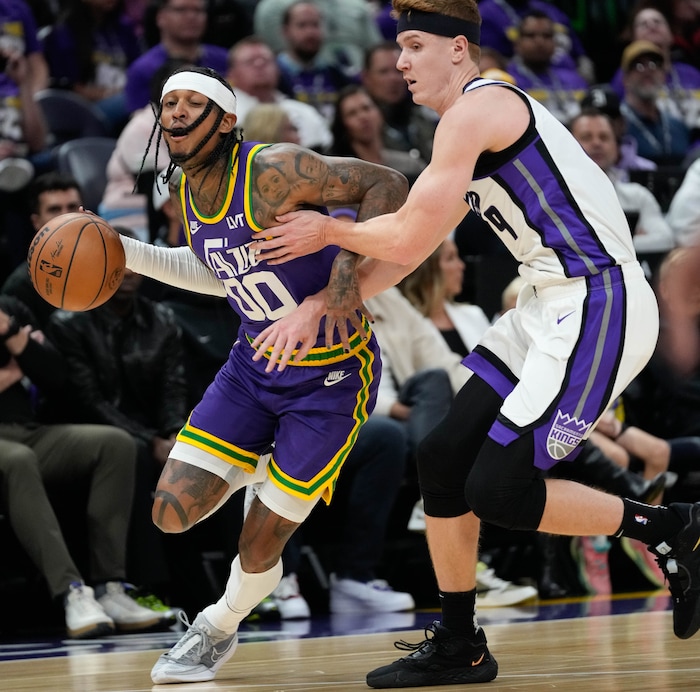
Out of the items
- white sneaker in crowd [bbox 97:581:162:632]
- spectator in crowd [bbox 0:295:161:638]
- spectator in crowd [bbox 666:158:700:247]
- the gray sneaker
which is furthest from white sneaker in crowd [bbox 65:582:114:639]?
spectator in crowd [bbox 666:158:700:247]

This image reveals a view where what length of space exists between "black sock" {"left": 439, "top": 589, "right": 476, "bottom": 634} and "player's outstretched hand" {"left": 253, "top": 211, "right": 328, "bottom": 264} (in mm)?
1199

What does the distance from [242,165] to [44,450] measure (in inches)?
94.7

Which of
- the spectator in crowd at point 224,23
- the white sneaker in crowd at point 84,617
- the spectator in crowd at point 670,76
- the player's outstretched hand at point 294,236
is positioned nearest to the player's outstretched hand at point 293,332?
the player's outstretched hand at point 294,236

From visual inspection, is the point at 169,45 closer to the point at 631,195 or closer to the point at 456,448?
the point at 631,195

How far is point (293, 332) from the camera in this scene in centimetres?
399

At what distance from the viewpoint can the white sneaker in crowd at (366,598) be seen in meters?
6.22

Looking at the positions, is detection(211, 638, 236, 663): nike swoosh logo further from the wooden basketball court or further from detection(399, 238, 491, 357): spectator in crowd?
detection(399, 238, 491, 357): spectator in crowd

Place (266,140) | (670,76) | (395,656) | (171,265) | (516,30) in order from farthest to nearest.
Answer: (670,76) < (516,30) < (266,140) < (395,656) < (171,265)

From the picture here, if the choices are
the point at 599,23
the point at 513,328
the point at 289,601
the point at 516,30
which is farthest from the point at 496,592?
the point at 599,23

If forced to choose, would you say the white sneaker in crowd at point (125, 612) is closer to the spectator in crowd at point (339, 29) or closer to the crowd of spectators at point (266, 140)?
the crowd of spectators at point (266, 140)

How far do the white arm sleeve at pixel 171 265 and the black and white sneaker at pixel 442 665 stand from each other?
4.67ft

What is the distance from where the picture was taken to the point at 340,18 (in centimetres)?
999

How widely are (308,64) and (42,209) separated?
3591 millimetres

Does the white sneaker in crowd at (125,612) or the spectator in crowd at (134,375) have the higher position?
the spectator in crowd at (134,375)
